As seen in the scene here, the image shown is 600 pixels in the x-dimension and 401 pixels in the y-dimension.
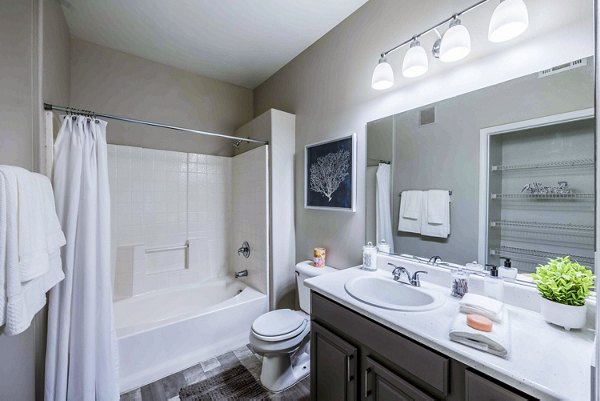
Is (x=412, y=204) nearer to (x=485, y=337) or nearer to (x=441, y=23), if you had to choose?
(x=485, y=337)

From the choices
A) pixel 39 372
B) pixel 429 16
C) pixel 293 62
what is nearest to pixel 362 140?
pixel 429 16

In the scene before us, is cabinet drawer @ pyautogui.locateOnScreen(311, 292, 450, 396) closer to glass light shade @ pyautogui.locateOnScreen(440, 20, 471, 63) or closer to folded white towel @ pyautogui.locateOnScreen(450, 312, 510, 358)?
folded white towel @ pyautogui.locateOnScreen(450, 312, 510, 358)

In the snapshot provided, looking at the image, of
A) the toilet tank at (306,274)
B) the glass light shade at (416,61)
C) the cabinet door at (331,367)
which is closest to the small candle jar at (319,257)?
the toilet tank at (306,274)

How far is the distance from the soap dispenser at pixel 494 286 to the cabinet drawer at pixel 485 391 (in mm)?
472

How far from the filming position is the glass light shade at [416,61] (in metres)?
1.26

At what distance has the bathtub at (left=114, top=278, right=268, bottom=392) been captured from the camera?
167cm

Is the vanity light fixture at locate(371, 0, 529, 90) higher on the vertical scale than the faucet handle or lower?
higher

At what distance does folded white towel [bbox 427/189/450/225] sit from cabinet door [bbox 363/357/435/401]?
795mm

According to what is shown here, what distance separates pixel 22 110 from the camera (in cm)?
119

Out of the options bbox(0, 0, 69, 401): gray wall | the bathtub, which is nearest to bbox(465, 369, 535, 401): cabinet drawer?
the bathtub

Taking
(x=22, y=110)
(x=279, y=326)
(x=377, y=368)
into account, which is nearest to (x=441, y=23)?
(x=377, y=368)

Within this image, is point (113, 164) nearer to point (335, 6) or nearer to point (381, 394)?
point (335, 6)

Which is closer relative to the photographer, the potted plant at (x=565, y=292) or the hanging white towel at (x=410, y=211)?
the potted plant at (x=565, y=292)

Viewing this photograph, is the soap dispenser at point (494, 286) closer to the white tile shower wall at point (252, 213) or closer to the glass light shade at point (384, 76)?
the glass light shade at point (384, 76)
